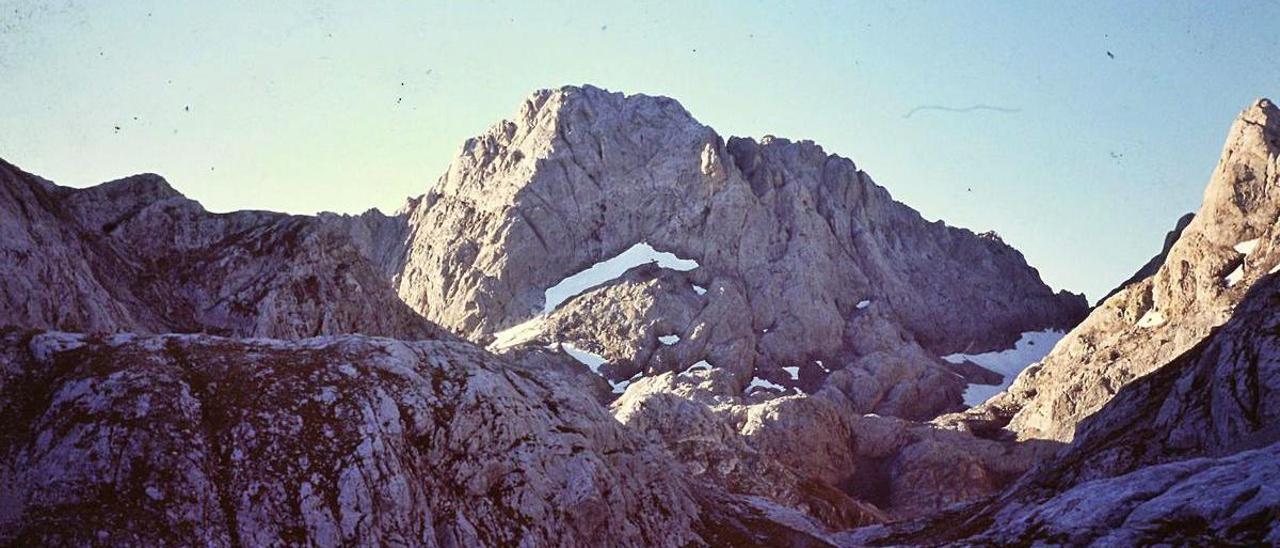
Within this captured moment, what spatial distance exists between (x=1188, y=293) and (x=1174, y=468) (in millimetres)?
46714

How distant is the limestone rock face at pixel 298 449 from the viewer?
28484mm

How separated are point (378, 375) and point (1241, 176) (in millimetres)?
74537

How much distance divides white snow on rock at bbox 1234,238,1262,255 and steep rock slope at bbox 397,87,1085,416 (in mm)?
45337

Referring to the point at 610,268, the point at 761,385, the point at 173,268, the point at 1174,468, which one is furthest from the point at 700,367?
the point at 1174,468

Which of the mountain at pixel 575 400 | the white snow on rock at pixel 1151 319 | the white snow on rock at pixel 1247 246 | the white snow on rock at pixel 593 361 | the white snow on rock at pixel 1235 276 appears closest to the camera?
the mountain at pixel 575 400

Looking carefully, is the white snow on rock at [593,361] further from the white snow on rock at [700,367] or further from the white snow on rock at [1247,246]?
the white snow on rock at [1247,246]

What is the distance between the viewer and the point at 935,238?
543 ft

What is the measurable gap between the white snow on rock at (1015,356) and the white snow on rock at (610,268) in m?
40.2

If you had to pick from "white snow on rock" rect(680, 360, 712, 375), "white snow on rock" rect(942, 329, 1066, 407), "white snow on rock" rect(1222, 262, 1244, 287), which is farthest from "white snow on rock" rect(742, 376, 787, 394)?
"white snow on rock" rect(1222, 262, 1244, 287)

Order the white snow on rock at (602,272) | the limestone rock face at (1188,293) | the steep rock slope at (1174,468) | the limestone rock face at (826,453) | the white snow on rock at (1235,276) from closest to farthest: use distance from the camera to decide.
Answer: the steep rock slope at (1174,468) → the limestone rock face at (826,453) → the white snow on rock at (1235,276) → the limestone rock face at (1188,293) → the white snow on rock at (602,272)

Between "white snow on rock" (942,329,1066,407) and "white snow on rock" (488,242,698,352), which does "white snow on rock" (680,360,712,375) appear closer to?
"white snow on rock" (488,242,698,352)

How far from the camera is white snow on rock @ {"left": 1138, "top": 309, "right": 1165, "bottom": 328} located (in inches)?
3191

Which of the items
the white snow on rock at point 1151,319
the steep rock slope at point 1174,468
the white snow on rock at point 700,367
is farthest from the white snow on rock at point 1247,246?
the white snow on rock at point 700,367

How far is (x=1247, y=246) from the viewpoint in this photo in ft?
252
